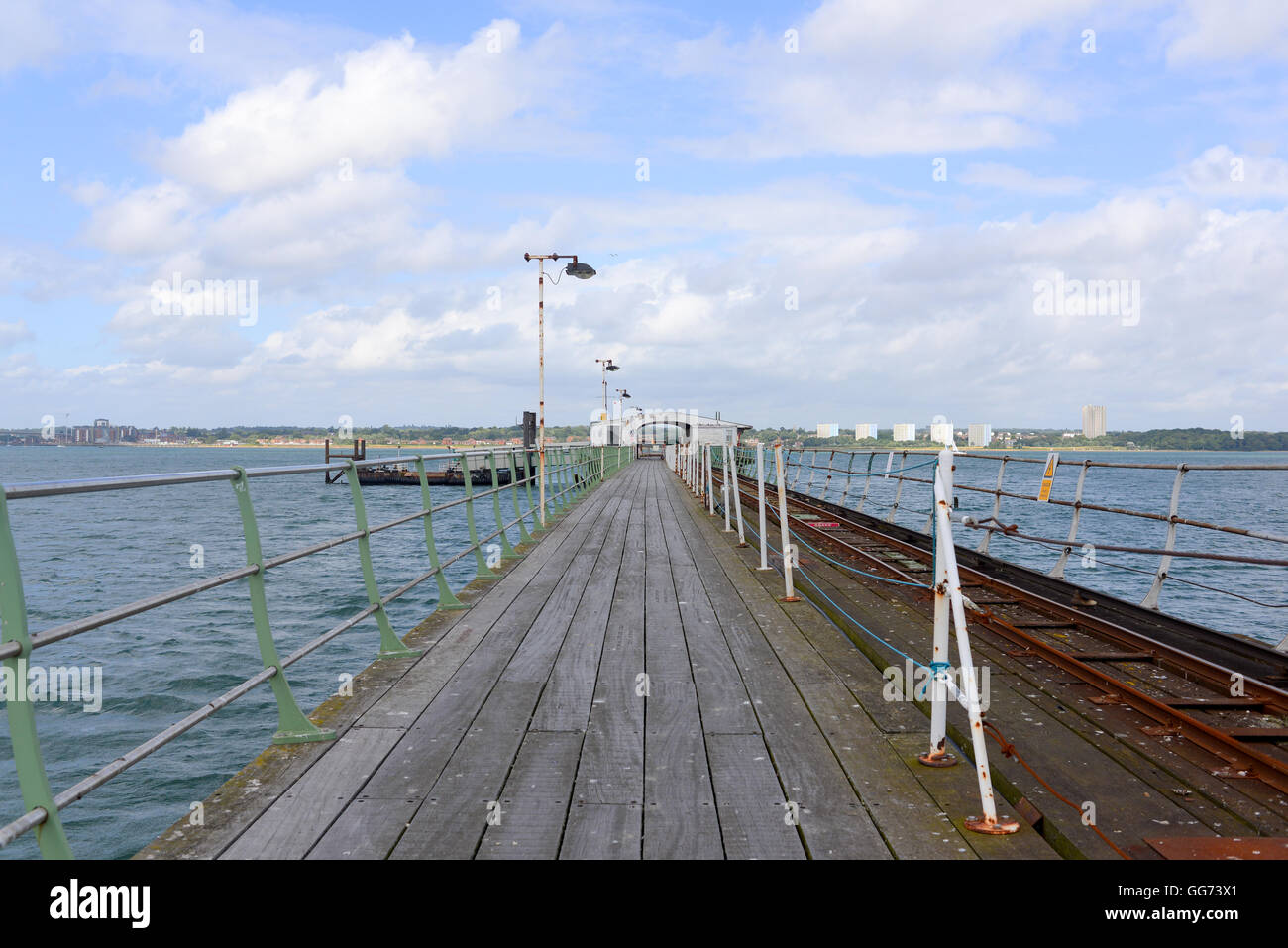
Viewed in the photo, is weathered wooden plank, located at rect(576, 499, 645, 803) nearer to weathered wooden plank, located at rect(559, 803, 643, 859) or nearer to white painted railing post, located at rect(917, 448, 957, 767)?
weathered wooden plank, located at rect(559, 803, 643, 859)

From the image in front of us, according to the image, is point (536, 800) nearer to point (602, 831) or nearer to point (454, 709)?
point (602, 831)

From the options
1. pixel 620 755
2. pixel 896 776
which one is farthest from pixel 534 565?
pixel 896 776

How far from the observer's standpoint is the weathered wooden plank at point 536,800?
Result: 8.93ft

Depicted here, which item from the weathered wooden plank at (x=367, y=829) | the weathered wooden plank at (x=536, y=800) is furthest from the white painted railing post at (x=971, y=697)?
the weathered wooden plank at (x=367, y=829)

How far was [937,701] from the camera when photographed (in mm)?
3383

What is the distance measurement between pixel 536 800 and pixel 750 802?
795mm

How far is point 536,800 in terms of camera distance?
3.08 metres

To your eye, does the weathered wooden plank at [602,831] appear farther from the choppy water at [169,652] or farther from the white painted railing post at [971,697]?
the choppy water at [169,652]

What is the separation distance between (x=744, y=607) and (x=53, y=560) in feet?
90.6

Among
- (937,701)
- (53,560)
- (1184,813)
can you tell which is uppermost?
(937,701)
